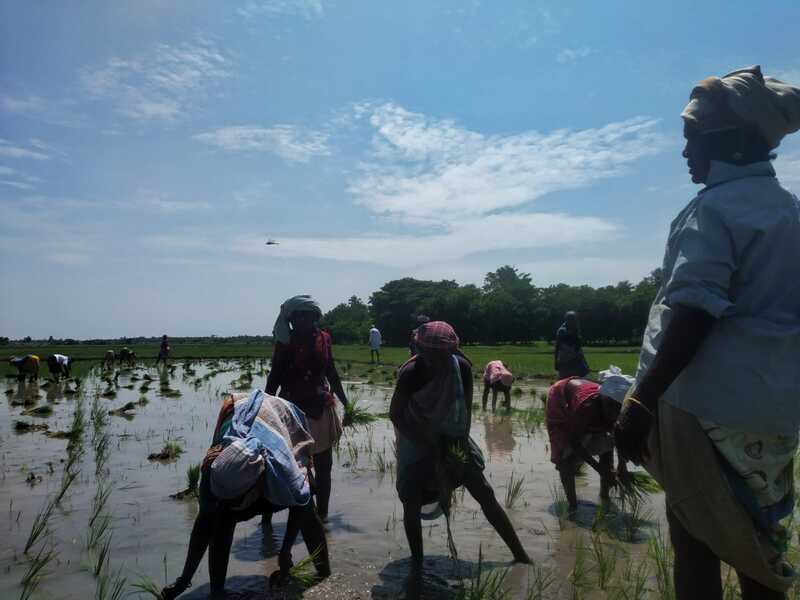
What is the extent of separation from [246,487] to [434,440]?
1288mm

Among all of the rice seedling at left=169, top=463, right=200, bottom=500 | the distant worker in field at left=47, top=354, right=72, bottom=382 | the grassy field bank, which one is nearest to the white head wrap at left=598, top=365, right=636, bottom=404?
the rice seedling at left=169, top=463, right=200, bottom=500

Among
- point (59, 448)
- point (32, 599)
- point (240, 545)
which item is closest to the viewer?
point (32, 599)

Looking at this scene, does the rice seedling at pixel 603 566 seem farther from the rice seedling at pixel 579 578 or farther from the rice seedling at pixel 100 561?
the rice seedling at pixel 100 561

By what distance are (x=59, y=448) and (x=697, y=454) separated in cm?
891

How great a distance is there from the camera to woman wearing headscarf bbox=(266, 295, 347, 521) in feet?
16.8

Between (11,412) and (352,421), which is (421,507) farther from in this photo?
(11,412)

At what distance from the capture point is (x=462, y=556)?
4.35m

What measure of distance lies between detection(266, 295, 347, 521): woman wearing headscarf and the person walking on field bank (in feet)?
11.2

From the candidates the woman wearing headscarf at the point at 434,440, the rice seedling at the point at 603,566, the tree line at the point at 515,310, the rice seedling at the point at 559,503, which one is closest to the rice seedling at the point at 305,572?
the woman wearing headscarf at the point at 434,440

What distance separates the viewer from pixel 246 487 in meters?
3.22

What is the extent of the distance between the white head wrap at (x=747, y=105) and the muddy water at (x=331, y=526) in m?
2.61

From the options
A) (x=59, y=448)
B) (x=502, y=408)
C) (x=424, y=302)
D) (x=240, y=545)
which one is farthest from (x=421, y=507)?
(x=424, y=302)

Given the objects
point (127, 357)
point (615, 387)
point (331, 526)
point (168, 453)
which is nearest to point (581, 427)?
point (615, 387)

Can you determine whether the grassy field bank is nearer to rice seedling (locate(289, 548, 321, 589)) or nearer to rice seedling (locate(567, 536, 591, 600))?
rice seedling (locate(567, 536, 591, 600))
